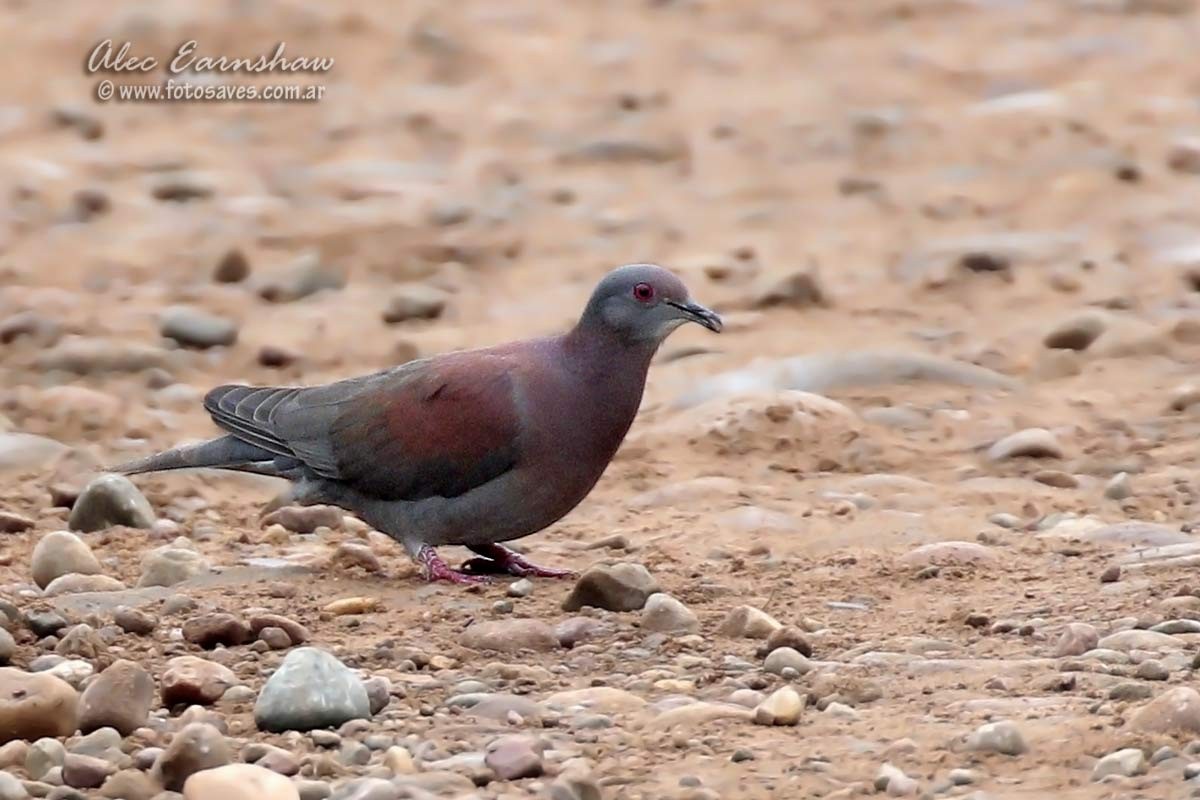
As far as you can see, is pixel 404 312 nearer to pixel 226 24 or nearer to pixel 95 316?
pixel 95 316

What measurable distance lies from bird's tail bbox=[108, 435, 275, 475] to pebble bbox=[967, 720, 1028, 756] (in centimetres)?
356

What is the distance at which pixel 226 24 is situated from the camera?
16.0 meters

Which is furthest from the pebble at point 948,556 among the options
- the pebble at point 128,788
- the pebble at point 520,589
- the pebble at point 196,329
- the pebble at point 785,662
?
the pebble at point 196,329

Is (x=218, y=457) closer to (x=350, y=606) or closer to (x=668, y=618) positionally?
(x=350, y=606)

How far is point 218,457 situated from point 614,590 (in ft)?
6.44

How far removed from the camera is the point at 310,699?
17.2 ft

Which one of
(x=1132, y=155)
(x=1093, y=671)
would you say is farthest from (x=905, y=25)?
(x=1093, y=671)

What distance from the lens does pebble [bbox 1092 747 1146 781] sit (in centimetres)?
472

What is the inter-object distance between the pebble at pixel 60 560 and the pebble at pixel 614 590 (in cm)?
154

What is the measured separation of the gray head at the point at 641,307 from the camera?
24.4 ft

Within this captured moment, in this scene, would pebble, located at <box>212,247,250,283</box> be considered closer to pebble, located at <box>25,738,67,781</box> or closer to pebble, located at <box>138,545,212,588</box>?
pebble, located at <box>138,545,212,588</box>

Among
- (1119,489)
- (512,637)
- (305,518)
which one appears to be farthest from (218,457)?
(1119,489)

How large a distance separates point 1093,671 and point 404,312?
6.10 metres

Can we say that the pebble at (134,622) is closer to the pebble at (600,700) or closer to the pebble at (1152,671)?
the pebble at (600,700)
